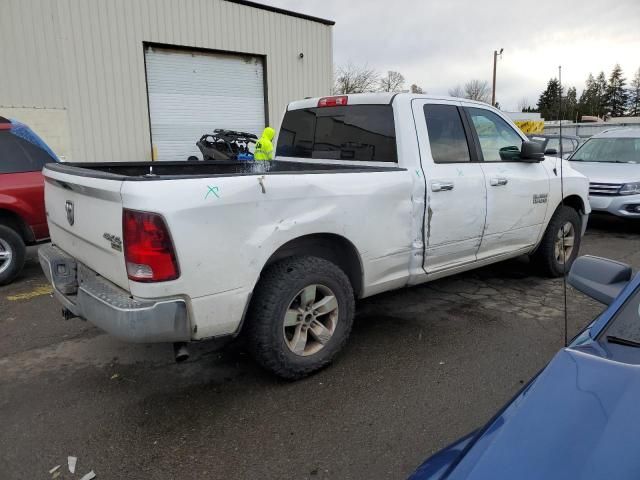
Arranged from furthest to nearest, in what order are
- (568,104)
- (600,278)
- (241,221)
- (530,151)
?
(530,151) < (241,221) < (568,104) < (600,278)

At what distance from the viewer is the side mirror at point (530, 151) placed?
4.66 metres

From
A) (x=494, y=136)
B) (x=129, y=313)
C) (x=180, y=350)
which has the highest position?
(x=494, y=136)

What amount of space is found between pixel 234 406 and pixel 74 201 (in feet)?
5.37

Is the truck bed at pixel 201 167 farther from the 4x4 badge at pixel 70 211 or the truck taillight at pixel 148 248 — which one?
the truck taillight at pixel 148 248

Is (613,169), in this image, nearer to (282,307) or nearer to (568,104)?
(568,104)

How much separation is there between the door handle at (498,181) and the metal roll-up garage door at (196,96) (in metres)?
10.0

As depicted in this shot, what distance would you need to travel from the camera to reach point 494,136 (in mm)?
4809

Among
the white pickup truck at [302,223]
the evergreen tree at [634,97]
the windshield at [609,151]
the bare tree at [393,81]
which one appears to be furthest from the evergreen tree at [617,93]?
the white pickup truck at [302,223]

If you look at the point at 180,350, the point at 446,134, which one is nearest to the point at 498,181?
the point at 446,134

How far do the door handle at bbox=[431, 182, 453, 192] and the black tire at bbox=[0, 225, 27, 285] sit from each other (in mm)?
4629

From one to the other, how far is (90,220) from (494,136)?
361 centimetres

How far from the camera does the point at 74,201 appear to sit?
3.21m

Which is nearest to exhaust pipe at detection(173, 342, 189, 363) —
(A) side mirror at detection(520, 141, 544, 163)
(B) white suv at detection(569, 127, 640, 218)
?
(A) side mirror at detection(520, 141, 544, 163)

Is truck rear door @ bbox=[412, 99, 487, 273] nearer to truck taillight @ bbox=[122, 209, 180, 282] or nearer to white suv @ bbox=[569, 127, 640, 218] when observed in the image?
truck taillight @ bbox=[122, 209, 180, 282]
